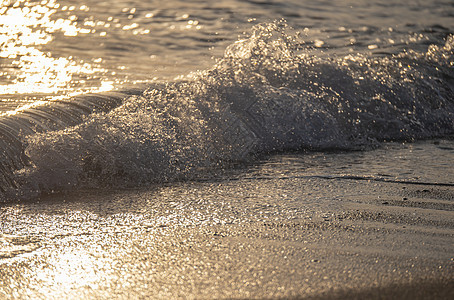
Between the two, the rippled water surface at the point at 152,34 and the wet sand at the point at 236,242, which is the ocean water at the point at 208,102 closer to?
the rippled water surface at the point at 152,34

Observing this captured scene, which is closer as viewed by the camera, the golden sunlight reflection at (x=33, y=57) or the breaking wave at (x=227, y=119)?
the breaking wave at (x=227, y=119)

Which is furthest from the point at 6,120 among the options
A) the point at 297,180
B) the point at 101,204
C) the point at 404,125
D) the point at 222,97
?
the point at 404,125

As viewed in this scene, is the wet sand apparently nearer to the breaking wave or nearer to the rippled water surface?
the breaking wave

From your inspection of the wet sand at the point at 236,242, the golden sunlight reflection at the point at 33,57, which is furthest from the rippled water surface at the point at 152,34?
the wet sand at the point at 236,242

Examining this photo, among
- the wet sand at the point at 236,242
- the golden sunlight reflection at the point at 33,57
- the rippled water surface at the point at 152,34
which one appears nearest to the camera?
the wet sand at the point at 236,242

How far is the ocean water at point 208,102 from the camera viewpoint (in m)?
3.49

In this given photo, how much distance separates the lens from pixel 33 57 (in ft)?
22.0

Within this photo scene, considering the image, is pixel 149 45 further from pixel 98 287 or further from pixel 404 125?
pixel 98 287

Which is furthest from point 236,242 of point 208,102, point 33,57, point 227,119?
point 33,57

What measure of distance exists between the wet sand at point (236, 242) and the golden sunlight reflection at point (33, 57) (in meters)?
2.59

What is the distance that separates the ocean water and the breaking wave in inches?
0.4

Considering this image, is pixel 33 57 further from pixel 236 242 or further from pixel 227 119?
pixel 236 242

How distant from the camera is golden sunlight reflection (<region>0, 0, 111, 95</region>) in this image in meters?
5.47

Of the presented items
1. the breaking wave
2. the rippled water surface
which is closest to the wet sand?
the breaking wave
